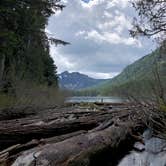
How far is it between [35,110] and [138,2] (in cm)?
615

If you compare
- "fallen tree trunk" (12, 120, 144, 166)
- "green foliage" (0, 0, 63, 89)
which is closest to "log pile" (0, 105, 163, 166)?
"fallen tree trunk" (12, 120, 144, 166)

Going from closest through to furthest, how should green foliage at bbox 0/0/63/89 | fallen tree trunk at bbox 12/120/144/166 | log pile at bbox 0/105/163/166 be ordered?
fallen tree trunk at bbox 12/120/144/166, log pile at bbox 0/105/163/166, green foliage at bbox 0/0/63/89

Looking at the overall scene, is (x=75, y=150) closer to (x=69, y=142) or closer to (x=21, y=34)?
(x=69, y=142)

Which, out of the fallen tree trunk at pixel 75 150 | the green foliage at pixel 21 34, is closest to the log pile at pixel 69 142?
the fallen tree trunk at pixel 75 150

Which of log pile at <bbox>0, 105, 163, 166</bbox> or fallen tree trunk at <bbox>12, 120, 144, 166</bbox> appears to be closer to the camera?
fallen tree trunk at <bbox>12, 120, 144, 166</bbox>

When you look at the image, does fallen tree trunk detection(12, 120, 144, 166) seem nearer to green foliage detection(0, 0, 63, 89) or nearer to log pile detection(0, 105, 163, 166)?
log pile detection(0, 105, 163, 166)

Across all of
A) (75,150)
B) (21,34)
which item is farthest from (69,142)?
(21,34)

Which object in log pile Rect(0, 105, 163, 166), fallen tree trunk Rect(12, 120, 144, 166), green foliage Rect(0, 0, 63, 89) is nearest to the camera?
fallen tree trunk Rect(12, 120, 144, 166)

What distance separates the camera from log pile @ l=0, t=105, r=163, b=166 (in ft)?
15.6

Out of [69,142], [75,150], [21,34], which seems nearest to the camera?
[75,150]

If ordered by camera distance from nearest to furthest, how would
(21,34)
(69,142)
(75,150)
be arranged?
(75,150)
(69,142)
(21,34)

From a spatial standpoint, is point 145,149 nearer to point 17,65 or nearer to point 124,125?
point 124,125

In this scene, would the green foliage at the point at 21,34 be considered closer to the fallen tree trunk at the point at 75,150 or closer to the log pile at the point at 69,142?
the log pile at the point at 69,142

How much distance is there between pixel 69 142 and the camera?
5.46 m
